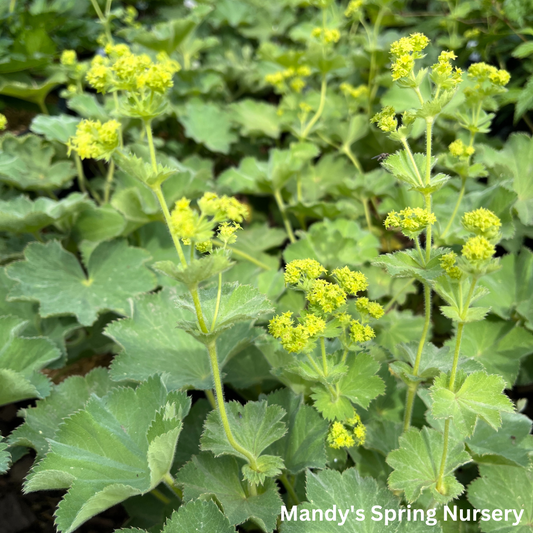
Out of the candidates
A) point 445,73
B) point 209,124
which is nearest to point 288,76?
point 209,124

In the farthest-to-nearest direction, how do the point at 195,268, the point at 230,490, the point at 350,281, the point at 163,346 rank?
the point at 163,346, the point at 230,490, the point at 350,281, the point at 195,268

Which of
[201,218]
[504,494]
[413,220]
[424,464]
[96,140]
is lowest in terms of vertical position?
[504,494]

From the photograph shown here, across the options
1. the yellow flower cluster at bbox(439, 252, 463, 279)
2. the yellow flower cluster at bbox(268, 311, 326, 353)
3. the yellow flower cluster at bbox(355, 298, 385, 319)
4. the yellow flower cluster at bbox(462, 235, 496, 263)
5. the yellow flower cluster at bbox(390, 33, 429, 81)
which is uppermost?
the yellow flower cluster at bbox(390, 33, 429, 81)

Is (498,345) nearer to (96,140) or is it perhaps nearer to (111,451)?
(111,451)

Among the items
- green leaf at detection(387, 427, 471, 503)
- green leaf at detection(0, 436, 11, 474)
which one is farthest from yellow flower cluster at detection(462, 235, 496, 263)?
green leaf at detection(0, 436, 11, 474)

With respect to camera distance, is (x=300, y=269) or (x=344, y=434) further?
(x=344, y=434)

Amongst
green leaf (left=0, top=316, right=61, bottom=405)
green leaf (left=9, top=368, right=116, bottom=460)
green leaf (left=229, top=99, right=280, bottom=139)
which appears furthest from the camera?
green leaf (left=229, top=99, right=280, bottom=139)

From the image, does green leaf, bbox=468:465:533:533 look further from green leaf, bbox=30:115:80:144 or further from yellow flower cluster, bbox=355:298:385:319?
green leaf, bbox=30:115:80:144
